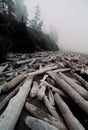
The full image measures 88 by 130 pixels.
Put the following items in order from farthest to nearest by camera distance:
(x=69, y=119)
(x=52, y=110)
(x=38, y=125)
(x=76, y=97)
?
(x=76, y=97) < (x=52, y=110) < (x=69, y=119) < (x=38, y=125)

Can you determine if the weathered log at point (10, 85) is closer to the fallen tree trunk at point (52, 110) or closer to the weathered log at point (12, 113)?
the weathered log at point (12, 113)

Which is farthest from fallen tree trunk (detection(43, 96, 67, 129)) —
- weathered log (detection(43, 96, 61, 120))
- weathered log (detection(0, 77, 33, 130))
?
weathered log (detection(0, 77, 33, 130))

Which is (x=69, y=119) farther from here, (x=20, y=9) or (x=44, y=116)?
(x=20, y=9)

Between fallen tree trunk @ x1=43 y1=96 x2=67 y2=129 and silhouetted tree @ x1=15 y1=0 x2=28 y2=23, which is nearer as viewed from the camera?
fallen tree trunk @ x1=43 y1=96 x2=67 y2=129

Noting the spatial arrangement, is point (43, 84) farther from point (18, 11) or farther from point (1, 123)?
point (18, 11)

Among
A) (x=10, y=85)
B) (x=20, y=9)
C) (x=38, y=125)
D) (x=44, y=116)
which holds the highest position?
(x=20, y=9)

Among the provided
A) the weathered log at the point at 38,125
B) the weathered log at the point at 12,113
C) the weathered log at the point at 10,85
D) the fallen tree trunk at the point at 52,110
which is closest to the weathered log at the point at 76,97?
the fallen tree trunk at the point at 52,110

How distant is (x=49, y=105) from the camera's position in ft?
12.9

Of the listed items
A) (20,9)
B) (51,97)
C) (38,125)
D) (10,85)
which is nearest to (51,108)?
(51,97)

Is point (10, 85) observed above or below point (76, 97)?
below

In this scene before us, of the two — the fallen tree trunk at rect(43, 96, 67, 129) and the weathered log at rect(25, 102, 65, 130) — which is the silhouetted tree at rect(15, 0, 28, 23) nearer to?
the fallen tree trunk at rect(43, 96, 67, 129)

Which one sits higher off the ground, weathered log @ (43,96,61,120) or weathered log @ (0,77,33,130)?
weathered log @ (0,77,33,130)

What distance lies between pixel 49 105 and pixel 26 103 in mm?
580

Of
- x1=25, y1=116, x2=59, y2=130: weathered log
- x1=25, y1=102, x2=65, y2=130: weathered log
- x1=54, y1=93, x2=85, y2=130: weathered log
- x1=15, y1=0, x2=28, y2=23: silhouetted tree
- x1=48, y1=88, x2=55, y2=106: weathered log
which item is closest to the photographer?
x1=25, y1=116, x2=59, y2=130: weathered log
